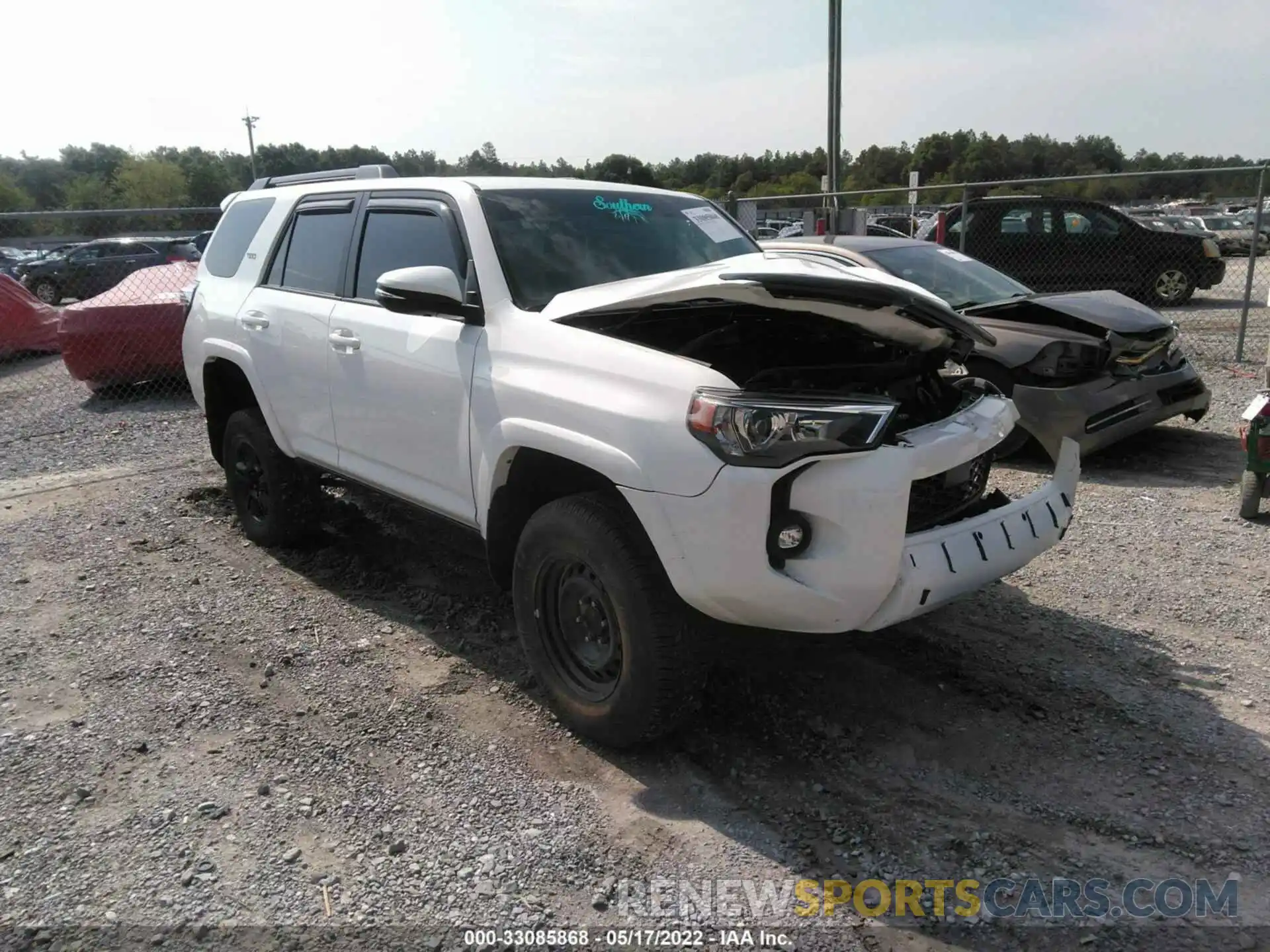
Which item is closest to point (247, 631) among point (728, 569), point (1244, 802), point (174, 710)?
point (174, 710)

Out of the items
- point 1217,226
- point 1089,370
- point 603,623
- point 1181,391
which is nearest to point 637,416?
point 603,623

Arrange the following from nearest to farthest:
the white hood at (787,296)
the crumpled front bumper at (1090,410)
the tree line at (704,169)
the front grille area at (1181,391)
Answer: the white hood at (787,296), the crumpled front bumper at (1090,410), the front grille area at (1181,391), the tree line at (704,169)

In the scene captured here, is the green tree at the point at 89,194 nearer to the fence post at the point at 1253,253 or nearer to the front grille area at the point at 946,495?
the fence post at the point at 1253,253

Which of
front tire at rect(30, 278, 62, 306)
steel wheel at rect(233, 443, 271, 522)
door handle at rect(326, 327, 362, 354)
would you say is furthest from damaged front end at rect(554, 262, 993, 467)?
front tire at rect(30, 278, 62, 306)

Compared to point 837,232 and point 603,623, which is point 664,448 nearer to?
point 603,623

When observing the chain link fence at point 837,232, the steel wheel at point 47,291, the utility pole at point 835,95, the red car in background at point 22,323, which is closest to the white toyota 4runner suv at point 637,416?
the chain link fence at point 837,232

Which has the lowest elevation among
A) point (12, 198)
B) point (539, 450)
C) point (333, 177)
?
point (539, 450)

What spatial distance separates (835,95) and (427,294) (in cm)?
1190

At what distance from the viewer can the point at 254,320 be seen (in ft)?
17.0

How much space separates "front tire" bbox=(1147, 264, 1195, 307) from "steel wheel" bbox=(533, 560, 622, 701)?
13.9 metres

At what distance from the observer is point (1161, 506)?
230 inches

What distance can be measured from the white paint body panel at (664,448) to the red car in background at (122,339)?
23.5 feet

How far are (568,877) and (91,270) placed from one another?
955 inches

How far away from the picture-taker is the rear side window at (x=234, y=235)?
5582mm
